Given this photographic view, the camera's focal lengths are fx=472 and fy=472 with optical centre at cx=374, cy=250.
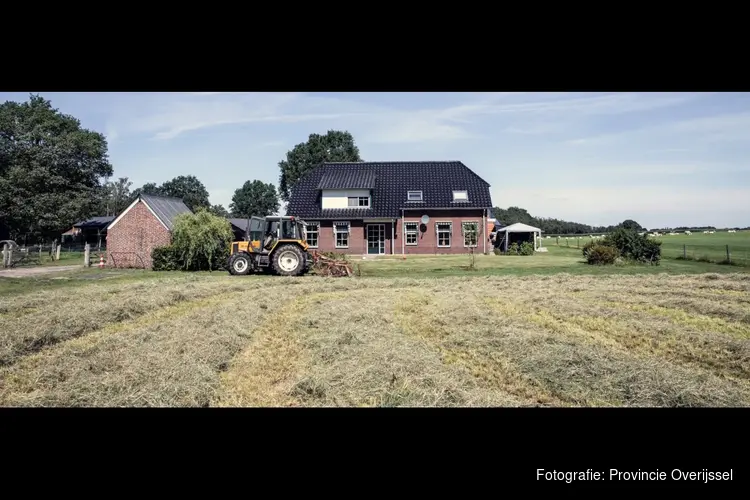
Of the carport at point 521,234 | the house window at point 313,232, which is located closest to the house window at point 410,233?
the house window at point 313,232

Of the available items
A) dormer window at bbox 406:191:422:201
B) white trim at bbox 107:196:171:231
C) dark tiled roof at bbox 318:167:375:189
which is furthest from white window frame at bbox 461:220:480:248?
white trim at bbox 107:196:171:231

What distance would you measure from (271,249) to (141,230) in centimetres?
260

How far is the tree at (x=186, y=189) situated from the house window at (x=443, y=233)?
10.9 m

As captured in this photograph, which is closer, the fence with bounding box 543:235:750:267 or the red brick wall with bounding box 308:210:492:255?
the fence with bounding box 543:235:750:267

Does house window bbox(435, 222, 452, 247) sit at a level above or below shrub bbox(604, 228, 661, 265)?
above

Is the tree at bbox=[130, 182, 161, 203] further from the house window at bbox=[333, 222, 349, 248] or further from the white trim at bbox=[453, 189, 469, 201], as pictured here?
the white trim at bbox=[453, 189, 469, 201]

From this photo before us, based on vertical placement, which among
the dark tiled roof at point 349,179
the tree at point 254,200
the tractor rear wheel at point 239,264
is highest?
the dark tiled roof at point 349,179

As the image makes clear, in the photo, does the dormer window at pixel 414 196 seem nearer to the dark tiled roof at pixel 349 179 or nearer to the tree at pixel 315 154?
the dark tiled roof at pixel 349 179

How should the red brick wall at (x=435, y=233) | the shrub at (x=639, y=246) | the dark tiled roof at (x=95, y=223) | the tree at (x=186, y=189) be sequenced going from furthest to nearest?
the red brick wall at (x=435, y=233) → the shrub at (x=639, y=246) → the dark tiled roof at (x=95, y=223) → the tree at (x=186, y=189)

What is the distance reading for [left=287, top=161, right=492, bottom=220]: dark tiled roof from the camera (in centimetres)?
1566

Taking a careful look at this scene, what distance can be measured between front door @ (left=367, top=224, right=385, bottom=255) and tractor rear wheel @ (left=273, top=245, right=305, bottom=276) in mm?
6561

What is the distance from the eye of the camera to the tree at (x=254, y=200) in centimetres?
844
